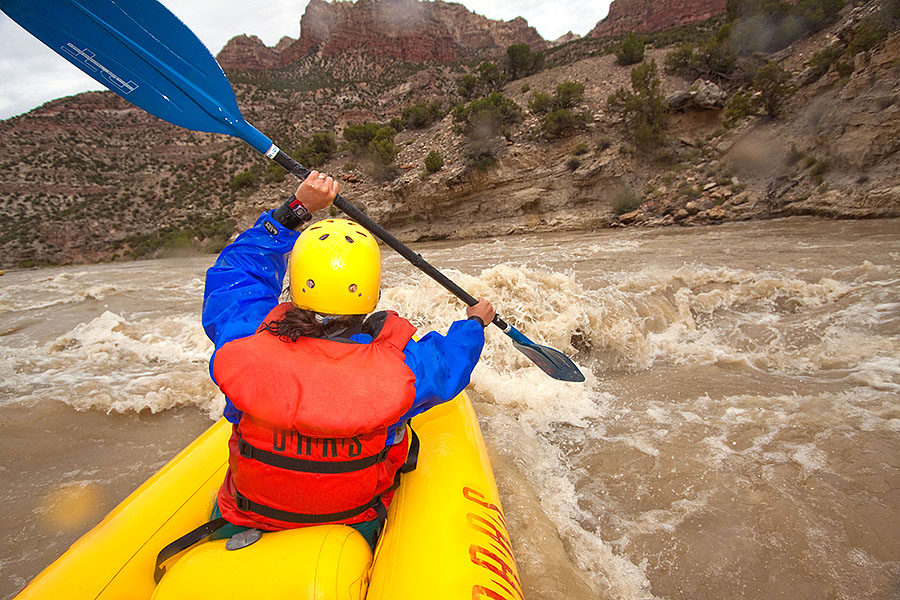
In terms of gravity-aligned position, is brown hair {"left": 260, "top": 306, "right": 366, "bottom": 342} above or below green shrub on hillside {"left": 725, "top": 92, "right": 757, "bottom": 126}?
below

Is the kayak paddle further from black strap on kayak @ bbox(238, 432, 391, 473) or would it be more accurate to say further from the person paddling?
black strap on kayak @ bbox(238, 432, 391, 473)

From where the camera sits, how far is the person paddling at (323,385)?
0.94m

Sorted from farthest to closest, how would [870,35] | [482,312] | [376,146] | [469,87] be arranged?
[469,87] → [376,146] → [870,35] → [482,312]

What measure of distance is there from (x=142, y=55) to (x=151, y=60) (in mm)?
41

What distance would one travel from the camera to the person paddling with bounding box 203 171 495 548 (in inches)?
36.9

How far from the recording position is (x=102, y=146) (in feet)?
115

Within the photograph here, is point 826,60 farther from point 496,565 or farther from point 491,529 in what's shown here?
point 496,565

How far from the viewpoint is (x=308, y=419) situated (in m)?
0.92

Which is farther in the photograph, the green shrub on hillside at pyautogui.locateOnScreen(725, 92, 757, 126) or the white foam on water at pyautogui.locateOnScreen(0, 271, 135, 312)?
the green shrub on hillside at pyautogui.locateOnScreen(725, 92, 757, 126)

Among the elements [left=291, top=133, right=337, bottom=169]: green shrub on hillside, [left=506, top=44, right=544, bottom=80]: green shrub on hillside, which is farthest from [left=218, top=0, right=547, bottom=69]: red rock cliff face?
[left=291, top=133, right=337, bottom=169]: green shrub on hillside

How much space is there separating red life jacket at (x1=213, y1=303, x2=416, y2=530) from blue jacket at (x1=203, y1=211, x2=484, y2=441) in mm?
77

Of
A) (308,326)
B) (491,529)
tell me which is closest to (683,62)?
(491,529)

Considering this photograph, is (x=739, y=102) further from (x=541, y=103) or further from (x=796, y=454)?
(x=796, y=454)

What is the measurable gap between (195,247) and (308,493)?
26.4 metres
